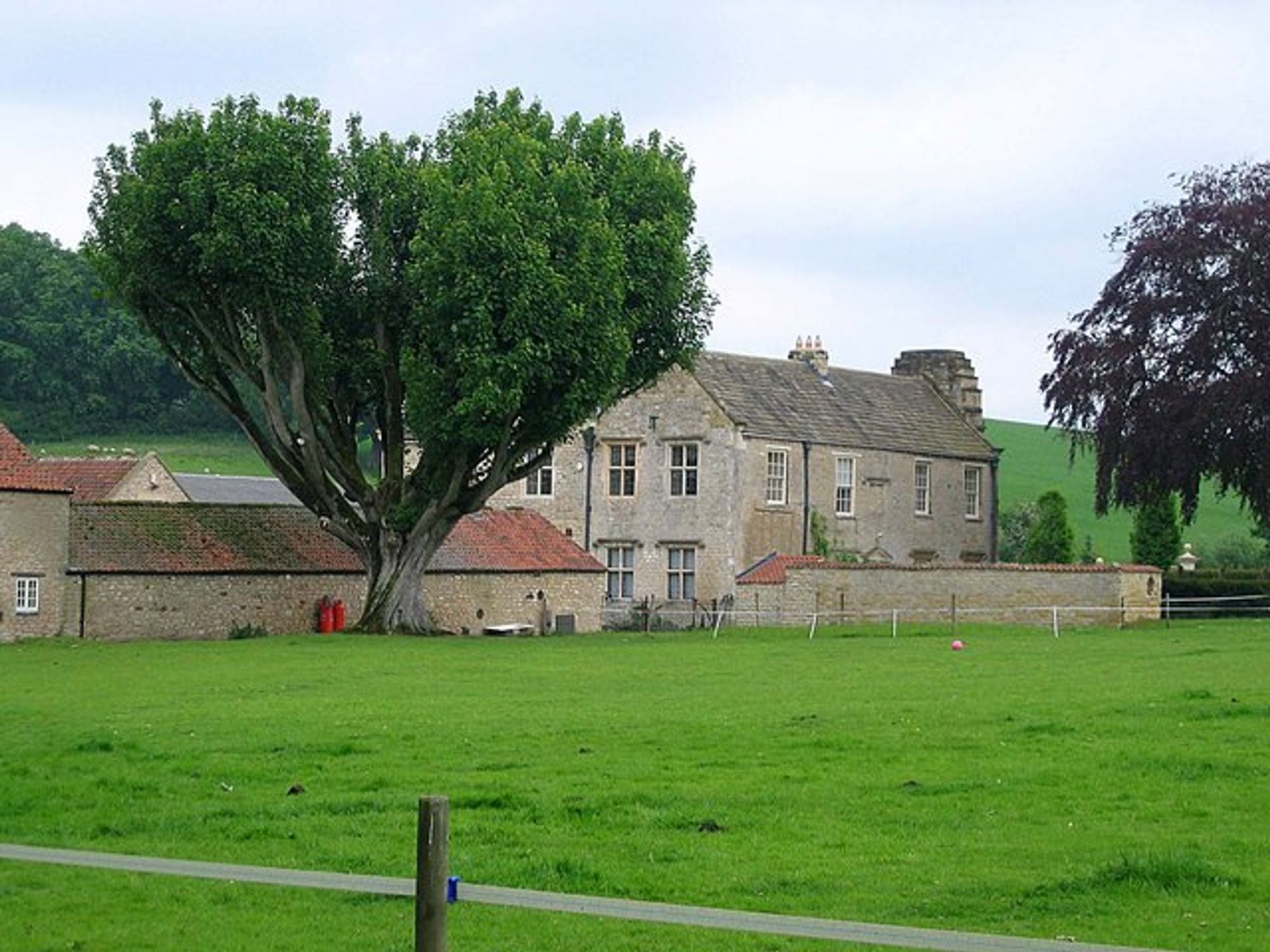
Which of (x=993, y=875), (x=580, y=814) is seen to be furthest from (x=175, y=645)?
(x=993, y=875)

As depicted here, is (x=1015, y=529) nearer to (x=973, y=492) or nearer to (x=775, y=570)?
(x=973, y=492)

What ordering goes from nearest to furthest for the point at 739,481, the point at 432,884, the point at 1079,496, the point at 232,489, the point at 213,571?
the point at 432,884
the point at 213,571
the point at 739,481
the point at 232,489
the point at 1079,496

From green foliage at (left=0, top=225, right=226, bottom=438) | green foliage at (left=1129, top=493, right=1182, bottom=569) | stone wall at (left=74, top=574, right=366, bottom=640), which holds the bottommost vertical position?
stone wall at (left=74, top=574, right=366, bottom=640)

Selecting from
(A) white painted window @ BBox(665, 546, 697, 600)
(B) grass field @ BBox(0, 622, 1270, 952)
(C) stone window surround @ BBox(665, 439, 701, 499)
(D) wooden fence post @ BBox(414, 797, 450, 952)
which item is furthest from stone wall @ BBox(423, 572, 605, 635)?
(D) wooden fence post @ BBox(414, 797, 450, 952)

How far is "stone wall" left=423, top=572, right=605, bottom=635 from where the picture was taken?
6106 centimetres

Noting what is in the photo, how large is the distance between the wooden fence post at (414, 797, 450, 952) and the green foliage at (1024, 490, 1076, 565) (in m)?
66.5

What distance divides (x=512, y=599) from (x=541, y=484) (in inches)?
398

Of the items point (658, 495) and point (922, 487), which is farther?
point (922, 487)

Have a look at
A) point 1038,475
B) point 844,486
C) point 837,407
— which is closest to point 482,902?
point 844,486

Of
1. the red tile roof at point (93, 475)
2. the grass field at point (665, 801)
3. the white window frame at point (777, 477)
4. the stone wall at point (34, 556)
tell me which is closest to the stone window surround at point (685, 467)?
the white window frame at point (777, 477)

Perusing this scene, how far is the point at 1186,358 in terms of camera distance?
207ft

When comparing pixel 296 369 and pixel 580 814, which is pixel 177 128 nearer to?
pixel 296 369

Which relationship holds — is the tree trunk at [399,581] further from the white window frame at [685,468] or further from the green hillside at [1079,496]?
the green hillside at [1079,496]

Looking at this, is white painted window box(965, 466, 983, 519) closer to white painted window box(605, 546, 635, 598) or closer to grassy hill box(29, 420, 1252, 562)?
white painted window box(605, 546, 635, 598)
